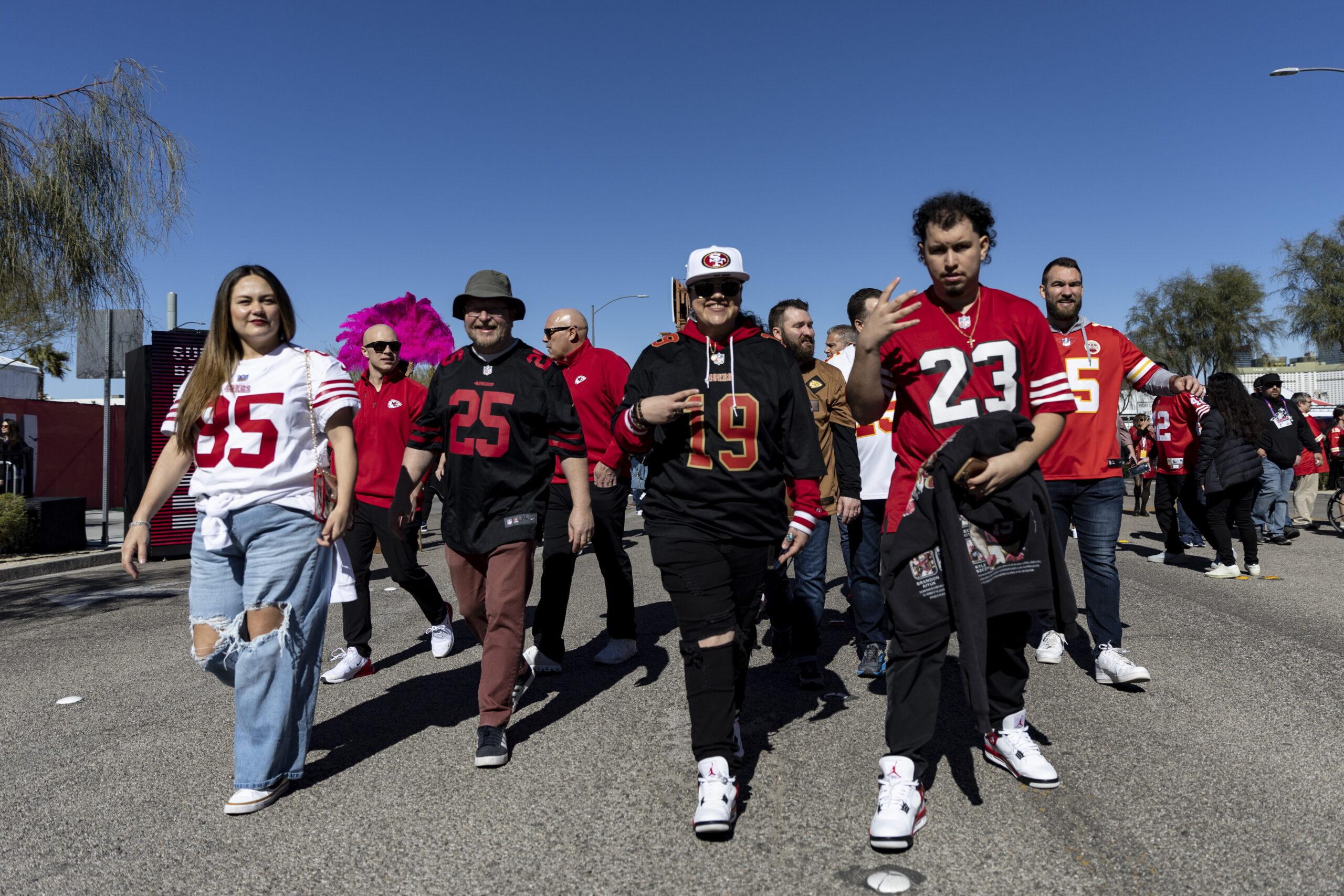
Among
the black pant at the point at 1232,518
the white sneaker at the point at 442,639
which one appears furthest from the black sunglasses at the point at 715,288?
the black pant at the point at 1232,518

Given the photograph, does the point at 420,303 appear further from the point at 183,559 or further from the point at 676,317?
the point at 676,317

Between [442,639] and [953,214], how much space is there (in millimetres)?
4039

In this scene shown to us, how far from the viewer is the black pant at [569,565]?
16.4 ft

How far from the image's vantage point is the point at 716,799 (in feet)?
9.40

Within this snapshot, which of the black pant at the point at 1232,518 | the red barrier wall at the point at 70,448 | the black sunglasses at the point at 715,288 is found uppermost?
the black sunglasses at the point at 715,288

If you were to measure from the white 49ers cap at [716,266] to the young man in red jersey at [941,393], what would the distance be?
0.59 meters

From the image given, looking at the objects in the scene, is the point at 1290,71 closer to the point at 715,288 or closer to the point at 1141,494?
the point at 1141,494

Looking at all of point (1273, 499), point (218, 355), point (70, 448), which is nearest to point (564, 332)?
point (218, 355)

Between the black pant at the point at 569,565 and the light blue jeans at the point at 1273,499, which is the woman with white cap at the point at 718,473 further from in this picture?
the light blue jeans at the point at 1273,499

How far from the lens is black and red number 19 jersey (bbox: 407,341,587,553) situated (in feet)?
12.7

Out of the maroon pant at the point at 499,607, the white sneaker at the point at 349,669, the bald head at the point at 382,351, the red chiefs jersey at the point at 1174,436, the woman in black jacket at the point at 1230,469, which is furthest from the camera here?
the red chiefs jersey at the point at 1174,436

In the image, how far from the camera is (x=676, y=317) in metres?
16.4

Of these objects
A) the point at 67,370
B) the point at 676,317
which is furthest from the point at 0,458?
the point at 67,370

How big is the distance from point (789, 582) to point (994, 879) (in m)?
2.48
